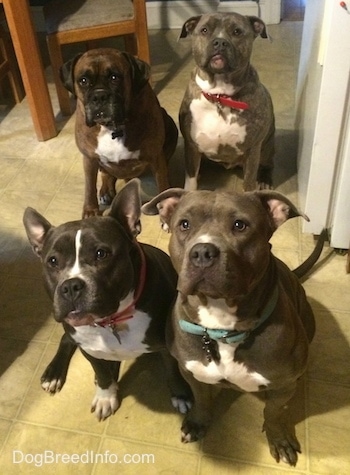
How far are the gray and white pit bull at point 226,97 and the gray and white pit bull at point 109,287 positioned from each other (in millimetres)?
875

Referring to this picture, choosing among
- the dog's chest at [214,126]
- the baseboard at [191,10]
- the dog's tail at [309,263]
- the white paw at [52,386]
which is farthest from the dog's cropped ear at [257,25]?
the baseboard at [191,10]

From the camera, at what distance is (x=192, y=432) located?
1894 mm

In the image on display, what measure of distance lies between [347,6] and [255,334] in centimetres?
123

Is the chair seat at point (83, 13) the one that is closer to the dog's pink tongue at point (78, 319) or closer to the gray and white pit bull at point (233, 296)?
the gray and white pit bull at point (233, 296)

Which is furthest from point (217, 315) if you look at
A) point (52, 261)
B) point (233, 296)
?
point (52, 261)

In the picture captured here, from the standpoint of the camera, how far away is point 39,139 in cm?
353

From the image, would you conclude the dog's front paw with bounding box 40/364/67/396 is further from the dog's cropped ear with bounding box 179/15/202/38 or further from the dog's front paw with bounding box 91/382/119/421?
the dog's cropped ear with bounding box 179/15/202/38

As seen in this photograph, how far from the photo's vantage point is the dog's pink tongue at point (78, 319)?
5.16ft

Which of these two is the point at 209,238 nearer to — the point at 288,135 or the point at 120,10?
the point at 288,135

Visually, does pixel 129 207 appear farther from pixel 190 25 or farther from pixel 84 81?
pixel 190 25

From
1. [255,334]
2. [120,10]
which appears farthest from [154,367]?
[120,10]

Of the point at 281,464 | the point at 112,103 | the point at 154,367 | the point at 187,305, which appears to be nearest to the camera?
the point at 187,305

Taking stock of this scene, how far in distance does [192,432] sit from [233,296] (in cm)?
77

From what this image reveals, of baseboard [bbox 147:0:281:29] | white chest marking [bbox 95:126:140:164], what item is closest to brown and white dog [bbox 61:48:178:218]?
white chest marking [bbox 95:126:140:164]
